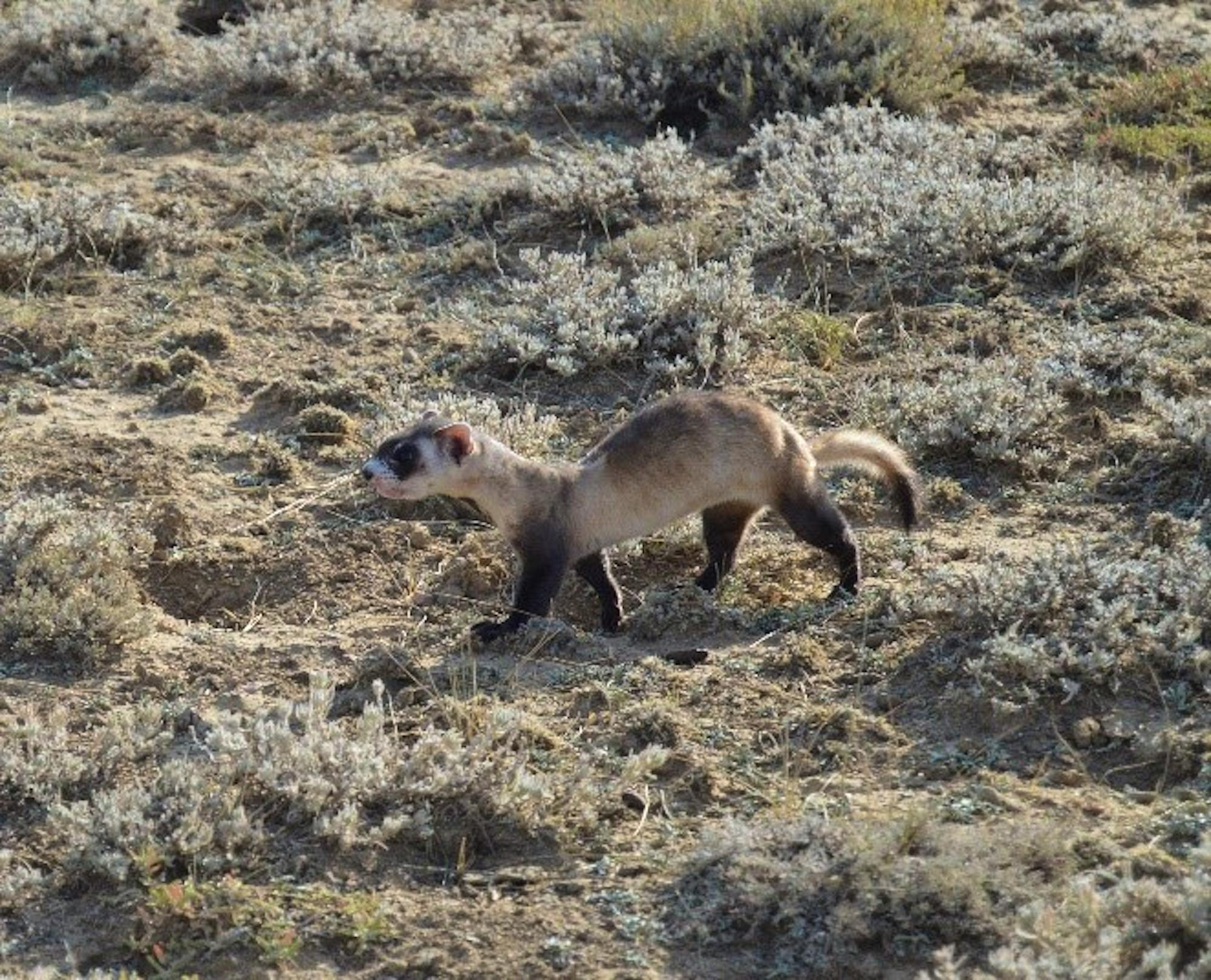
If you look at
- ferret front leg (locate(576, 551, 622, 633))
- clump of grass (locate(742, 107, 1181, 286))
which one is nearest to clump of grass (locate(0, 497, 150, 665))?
ferret front leg (locate(576, 551, 622, 633))

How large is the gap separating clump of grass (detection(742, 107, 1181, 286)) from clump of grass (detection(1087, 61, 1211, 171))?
0.41 meters

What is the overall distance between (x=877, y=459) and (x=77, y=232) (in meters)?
4.19

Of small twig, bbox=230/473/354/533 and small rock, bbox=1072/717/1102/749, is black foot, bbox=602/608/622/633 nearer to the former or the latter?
small twig, bbox=230/473/354/533

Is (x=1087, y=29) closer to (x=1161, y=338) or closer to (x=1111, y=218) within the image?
(x=1111, y=218)

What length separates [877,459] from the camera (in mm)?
6391

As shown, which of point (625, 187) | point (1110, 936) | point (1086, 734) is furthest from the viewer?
point (625, 187)

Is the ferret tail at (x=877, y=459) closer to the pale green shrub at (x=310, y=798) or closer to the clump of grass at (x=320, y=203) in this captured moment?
the pale green shrub at (x=310, y=798)

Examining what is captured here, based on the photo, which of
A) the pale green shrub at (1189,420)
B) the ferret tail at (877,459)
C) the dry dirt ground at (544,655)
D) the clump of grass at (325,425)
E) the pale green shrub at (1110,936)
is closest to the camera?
the pale green shrub at (1110,936)

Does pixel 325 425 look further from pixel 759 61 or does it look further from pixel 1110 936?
pixel 1110 936

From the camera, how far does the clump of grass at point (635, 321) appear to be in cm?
771

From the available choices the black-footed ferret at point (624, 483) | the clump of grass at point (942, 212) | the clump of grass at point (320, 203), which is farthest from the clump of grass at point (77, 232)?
the black-footed ferret at point (624, 483)

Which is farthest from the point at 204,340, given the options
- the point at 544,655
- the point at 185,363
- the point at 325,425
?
the point at 544,655

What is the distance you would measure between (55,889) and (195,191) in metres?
5.39

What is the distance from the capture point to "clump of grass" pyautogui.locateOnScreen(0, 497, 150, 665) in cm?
575
